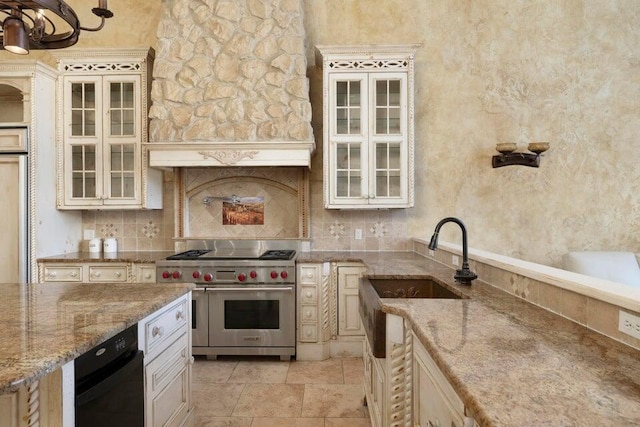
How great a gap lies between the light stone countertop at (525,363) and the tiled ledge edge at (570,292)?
0.04 metres

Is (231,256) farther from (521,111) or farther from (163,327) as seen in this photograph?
(521,111)

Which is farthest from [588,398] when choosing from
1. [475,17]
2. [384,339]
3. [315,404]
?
[475,17]

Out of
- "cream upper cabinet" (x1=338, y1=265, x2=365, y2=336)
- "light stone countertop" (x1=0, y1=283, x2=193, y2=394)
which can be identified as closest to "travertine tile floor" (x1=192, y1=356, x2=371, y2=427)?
"cream upper cabinet" (x1=338, y1=265, x2=365, y2=336)

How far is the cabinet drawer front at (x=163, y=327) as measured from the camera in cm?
161

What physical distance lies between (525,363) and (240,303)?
258 centimetres

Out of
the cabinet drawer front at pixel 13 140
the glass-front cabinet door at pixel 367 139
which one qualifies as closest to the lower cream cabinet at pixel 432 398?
the glass-front cabinet door at pixel 367 139

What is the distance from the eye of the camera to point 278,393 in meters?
2.66

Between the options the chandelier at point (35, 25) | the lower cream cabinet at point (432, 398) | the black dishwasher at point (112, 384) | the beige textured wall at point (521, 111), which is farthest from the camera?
the beige textured wall at point (521, 111)

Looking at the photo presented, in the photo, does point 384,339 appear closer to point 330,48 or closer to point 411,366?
point 411,366

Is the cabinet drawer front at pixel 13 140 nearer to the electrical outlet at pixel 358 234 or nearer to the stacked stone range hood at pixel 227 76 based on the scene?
the stacked stone range hood at pixel 227 76

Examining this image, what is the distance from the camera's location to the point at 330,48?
3357 mm

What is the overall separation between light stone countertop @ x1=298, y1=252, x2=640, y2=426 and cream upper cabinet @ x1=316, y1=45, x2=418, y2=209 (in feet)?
6.11

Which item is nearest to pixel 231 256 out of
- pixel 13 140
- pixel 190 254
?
pixel 190 254

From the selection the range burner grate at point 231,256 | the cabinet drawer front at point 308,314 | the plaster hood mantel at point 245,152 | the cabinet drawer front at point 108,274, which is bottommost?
the cabinet drawer front at point 308,314
